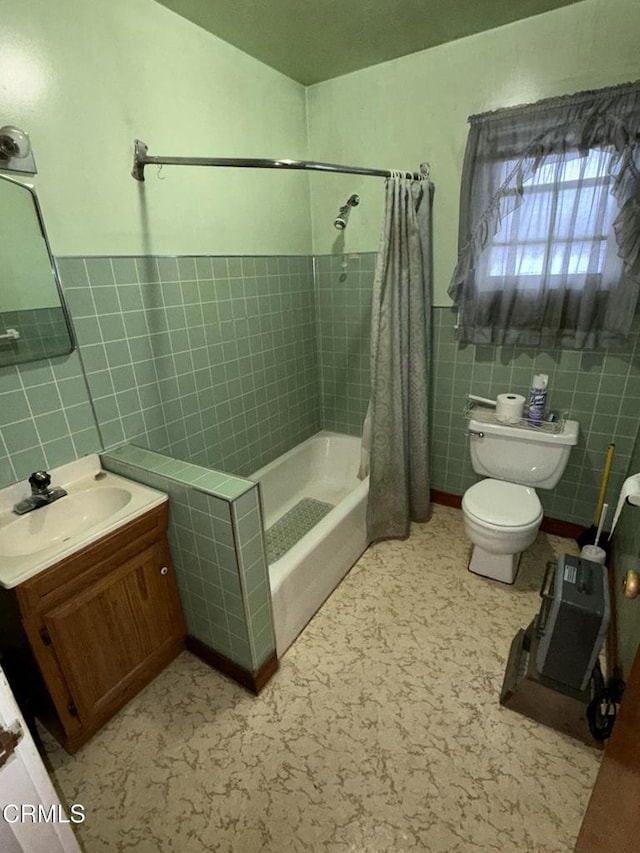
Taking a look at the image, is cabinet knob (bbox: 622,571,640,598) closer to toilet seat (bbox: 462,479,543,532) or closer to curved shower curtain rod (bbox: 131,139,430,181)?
toilet seat (bbox: 462,479,543,532)

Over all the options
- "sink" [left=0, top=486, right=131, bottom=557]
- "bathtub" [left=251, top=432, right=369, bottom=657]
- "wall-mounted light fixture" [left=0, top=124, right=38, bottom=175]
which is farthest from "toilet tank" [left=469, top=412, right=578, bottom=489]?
"wall-mounted light fixture" [left=0, top=124, right=38, bottom=175]

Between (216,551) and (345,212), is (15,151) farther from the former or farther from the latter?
(345,212)

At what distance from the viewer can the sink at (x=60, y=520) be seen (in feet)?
4.26

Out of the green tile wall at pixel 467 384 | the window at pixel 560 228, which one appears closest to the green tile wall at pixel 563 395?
the green tile wall at pixel 467 384

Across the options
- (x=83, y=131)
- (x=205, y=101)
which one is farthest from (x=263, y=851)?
(x=205, y=101)

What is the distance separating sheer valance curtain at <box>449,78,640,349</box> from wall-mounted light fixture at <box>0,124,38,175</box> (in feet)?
5.92

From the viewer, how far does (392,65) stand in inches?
78.5

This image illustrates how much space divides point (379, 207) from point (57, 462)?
81.0 inches

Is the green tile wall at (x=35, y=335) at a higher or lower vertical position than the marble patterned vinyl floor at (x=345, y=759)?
higher

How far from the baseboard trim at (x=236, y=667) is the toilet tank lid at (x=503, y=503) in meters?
1.11

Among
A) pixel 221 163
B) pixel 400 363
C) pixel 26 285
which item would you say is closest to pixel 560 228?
pixel 400 363

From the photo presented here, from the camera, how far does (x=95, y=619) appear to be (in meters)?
1.31

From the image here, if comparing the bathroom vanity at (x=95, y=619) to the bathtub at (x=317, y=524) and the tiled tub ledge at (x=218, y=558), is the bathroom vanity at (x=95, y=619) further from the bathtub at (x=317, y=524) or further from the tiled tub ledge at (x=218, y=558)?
the bathtub at (x=317, y=524)

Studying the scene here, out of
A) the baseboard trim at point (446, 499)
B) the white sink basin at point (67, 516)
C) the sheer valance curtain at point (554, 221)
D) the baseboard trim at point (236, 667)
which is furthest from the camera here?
the baseboard trim at point (446, 499)
